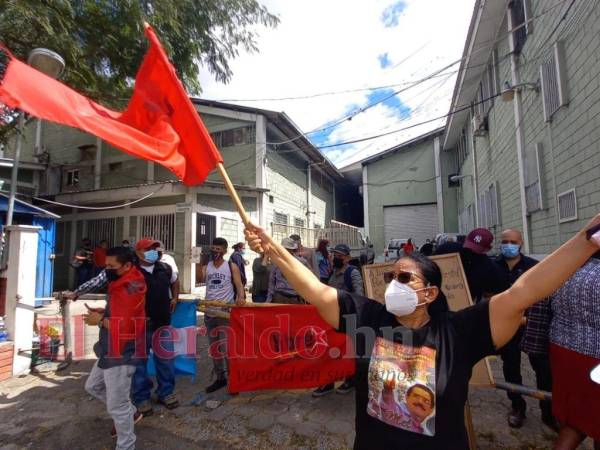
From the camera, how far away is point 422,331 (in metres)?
1.65

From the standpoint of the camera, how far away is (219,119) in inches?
587

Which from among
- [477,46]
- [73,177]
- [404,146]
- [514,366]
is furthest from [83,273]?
[404,146]

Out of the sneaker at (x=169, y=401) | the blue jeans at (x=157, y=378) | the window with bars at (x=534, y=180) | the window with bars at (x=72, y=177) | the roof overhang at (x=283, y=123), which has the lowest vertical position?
the sneaker at (x=169, y=401)

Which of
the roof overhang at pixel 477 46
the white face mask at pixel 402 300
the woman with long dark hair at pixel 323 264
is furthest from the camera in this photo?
the roof overhang at pixel 477 46

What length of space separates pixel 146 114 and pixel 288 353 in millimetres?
2838

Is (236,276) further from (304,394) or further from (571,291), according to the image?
(571,291)

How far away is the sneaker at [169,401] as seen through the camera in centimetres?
380

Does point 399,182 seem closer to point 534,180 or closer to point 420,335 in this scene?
point 534,180

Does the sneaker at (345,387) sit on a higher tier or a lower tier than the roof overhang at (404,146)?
lower

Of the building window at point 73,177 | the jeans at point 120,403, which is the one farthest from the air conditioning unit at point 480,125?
the building window at point 73,177

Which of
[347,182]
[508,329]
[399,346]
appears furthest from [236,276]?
[347,182]

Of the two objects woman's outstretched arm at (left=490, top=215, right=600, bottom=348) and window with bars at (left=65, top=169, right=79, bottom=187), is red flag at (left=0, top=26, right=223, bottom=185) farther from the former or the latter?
window with bars at (left=65, top=169, right=79, bottom=187)

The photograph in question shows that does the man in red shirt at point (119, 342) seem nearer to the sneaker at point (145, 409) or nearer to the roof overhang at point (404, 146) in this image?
the sneaker at point (145, 409)

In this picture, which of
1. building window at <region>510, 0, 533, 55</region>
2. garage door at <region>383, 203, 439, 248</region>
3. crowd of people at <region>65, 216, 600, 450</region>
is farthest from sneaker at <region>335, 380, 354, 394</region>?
garage door at <region>383, 203, 439, 248</region>
